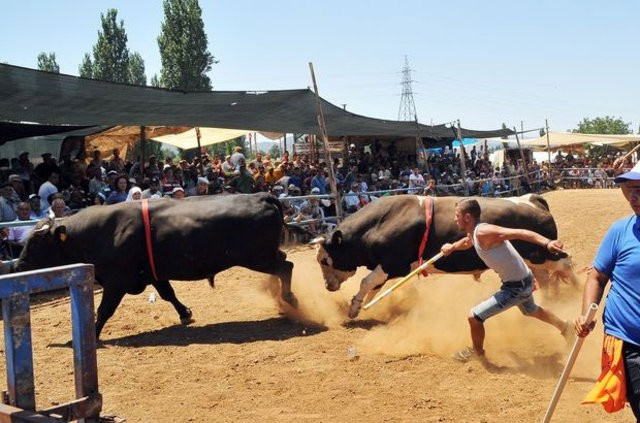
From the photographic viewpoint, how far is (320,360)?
6.36m

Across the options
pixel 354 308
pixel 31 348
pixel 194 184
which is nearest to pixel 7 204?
pixel 194 184

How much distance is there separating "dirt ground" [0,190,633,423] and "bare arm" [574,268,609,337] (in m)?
1.33

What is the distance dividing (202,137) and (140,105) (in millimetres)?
10753

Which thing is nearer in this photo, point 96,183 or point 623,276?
point 623,276

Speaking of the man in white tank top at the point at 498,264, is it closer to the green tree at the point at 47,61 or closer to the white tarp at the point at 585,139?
the white tarp at the point at 585,139

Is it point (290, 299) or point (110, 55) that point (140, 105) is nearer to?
point (290, 299)

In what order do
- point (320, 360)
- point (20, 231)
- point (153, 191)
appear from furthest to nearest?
1. point (153, 191)
2. point (20, 231)
3. point (320, 360)

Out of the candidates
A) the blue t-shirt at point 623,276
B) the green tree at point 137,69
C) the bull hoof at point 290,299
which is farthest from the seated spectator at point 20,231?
the green tree at point 137,69

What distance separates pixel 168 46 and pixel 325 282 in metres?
43.2

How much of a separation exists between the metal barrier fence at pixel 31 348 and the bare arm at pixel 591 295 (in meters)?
2.54

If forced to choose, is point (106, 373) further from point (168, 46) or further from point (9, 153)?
point (168, 46)

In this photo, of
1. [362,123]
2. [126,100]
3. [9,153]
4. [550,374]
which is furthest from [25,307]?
[9,153]

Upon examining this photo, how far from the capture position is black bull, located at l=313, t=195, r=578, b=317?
777cm

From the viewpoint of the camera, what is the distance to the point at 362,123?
17.3m
